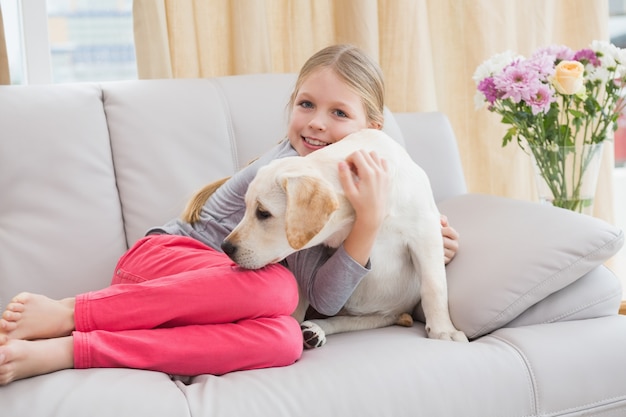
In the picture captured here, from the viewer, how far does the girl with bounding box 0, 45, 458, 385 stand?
1329 mm

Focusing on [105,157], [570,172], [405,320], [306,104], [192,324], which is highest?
[306,104]

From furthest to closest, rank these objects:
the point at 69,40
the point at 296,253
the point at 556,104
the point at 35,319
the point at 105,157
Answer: the point at 69,40 < the point at 556,104 < the point at 105,157 < the point at 296,253 < the point at 35,319

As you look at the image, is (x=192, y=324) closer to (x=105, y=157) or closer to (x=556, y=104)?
(x=105, y=157)

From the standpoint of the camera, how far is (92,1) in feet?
8.02

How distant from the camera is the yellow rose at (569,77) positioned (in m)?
2.03

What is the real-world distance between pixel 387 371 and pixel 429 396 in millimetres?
87

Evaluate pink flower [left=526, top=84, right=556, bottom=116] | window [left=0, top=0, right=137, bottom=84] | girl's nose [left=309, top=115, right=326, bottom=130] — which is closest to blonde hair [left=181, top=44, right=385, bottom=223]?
girl's nose [left=309, top=115, right=326, bottom=130]

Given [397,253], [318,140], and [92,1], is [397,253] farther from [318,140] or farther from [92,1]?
[92,1]

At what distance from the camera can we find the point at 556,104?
2.13 metres

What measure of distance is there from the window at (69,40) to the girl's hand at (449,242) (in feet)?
4.26

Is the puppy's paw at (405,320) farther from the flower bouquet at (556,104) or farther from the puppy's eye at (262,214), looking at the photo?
the flower bouquet at (556,104)

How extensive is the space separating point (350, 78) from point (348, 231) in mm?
380

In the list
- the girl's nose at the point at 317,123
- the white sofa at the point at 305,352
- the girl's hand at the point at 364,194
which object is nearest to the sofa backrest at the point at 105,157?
the white sofa at the point at 305,352

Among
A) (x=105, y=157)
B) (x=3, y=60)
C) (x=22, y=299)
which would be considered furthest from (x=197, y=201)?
(x=3, y=60)
